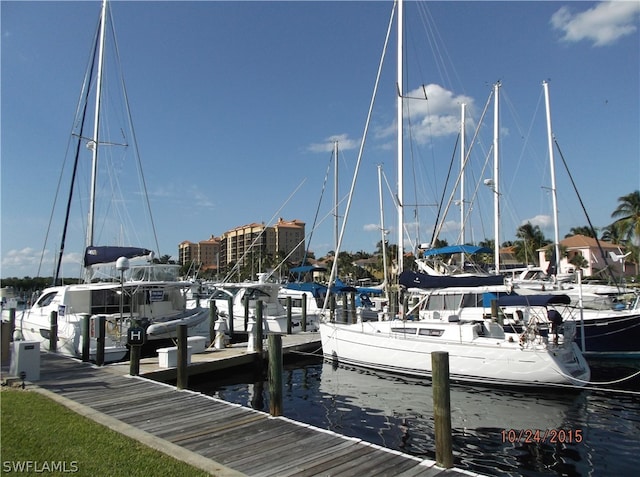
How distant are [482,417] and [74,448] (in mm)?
9259

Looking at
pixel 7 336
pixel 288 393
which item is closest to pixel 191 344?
pixel 288 393

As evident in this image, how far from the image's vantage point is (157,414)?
913 centimetres

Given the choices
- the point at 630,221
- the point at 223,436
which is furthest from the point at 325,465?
the point at 630,221

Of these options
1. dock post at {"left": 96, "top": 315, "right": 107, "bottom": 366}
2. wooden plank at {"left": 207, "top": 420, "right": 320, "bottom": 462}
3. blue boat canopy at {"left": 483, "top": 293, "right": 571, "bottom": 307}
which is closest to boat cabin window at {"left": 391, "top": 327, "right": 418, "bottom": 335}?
blue boat canopy at {"left": 483, "top": 293, "right": 571, "bottom": 307}

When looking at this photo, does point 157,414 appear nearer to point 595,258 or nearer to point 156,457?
point 156,457

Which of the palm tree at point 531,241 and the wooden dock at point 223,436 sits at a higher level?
the palm tree at point 531,241

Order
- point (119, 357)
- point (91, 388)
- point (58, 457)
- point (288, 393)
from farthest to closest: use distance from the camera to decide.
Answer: point (119, 357)
point (288, 393)
point (91, 388)
point (58, 457)

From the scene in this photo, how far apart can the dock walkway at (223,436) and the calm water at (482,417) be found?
269 cm

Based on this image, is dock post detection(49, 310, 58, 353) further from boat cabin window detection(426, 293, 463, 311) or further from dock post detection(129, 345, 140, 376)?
boat cabin window detection(426, 293, 463, 311)

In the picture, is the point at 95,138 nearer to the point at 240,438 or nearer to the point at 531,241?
the point at 240,438

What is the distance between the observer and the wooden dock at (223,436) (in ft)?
21.5

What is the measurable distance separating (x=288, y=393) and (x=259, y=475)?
8853 millimetres
